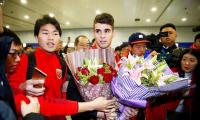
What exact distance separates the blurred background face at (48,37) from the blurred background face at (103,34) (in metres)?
0.35

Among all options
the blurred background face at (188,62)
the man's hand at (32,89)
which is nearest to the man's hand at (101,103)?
the man's hand at (32,89)

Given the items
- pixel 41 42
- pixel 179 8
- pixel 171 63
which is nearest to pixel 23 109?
pixel 41 42

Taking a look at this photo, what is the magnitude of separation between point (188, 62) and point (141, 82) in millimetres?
1527

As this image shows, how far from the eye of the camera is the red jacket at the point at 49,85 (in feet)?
4.69

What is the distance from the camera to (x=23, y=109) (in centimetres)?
119

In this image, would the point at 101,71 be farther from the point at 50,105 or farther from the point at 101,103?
the point at 50,105

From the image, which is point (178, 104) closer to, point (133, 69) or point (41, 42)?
point (133, 69)

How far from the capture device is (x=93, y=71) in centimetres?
151

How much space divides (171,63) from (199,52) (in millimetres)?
372

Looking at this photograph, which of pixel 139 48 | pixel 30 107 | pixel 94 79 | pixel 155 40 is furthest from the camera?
pixel 139 48

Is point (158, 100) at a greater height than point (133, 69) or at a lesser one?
lesser

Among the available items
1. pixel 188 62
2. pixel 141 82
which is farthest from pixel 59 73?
pixel 188 62

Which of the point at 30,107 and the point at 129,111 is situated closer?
the point at 30,107

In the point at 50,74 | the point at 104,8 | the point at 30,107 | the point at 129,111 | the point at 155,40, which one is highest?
the point at 104,8
